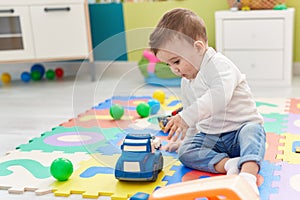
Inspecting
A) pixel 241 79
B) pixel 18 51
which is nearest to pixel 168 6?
pixel 18 51

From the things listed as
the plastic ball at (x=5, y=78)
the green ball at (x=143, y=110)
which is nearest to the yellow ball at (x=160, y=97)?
the green ball at (x=143, y=110)

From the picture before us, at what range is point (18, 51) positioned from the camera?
2.42 metres

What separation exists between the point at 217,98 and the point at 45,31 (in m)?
1.56

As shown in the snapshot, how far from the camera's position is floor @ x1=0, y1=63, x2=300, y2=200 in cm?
167

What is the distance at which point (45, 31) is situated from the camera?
240 centimetres

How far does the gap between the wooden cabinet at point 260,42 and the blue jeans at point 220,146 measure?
42.4 inches

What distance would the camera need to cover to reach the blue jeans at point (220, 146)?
1085 millimetres

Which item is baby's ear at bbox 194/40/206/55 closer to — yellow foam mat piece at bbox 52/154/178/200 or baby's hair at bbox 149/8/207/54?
baby's hair at bbox 149/8/207/54

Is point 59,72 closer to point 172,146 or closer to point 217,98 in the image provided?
point 172,146

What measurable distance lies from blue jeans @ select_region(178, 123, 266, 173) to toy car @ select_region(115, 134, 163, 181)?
0.34 ft

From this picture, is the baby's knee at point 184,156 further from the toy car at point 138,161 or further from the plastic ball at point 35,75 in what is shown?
the plastic ball at point 35,75

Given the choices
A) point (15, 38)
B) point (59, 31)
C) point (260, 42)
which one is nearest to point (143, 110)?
point (260, 42)

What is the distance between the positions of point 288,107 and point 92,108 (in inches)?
31.9

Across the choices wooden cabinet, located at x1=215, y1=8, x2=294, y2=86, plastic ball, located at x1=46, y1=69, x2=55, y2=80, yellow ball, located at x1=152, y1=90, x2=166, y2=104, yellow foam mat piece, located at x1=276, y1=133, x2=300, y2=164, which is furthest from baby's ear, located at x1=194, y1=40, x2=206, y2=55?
plastic ball, located at x1=46, y1=69, x2=55, y2=80
